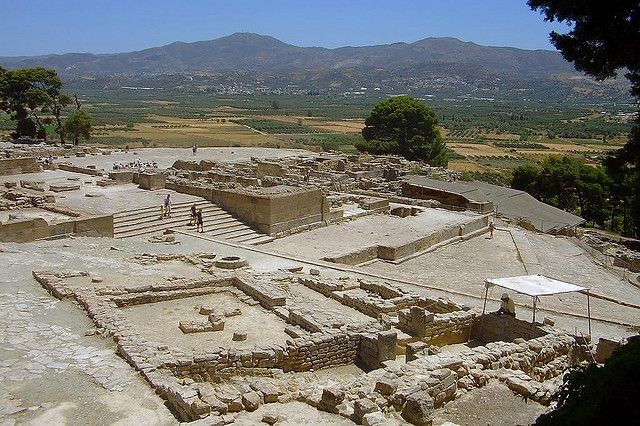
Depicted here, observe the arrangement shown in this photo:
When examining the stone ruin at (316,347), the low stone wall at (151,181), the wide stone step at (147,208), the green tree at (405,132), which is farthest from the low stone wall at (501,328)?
the green tree at (405,132)

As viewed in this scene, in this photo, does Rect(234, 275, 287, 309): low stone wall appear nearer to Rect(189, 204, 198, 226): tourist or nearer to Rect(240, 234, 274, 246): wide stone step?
Rect(240, 234, 274, 246): wide stone step

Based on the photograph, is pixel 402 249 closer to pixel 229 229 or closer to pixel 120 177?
pixel 229 229

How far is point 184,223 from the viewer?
20.7 m

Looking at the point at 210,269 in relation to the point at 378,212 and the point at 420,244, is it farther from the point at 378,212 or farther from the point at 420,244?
the point at 378,212

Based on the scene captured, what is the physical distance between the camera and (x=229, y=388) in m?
7.76

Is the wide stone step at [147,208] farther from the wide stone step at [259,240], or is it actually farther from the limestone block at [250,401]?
the limestone block at [250,401]

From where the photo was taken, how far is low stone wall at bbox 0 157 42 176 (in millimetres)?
26547

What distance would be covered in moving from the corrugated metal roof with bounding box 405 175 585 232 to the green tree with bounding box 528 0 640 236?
20186 millimetres

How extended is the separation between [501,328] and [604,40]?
18.6ft

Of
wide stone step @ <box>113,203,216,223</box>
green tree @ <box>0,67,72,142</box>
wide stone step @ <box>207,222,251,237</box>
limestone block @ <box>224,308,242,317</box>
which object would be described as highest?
green tree @ <box>0,67,72,142</box>

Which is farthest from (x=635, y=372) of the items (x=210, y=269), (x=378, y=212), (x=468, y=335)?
(x=378, y=212)

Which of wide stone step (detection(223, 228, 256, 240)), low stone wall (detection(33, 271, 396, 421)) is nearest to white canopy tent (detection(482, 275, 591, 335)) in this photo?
low stone wall (detection(33, 271, 396, 421))

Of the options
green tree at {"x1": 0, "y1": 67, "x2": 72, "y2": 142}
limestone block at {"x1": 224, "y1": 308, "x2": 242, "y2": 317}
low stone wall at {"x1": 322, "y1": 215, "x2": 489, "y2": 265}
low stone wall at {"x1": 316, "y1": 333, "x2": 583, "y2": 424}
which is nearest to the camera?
low stone wall at {"x1": 316, "y1": 333, "x2": 583, "y2": 424}

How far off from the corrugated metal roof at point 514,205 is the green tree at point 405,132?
12.9 metres
